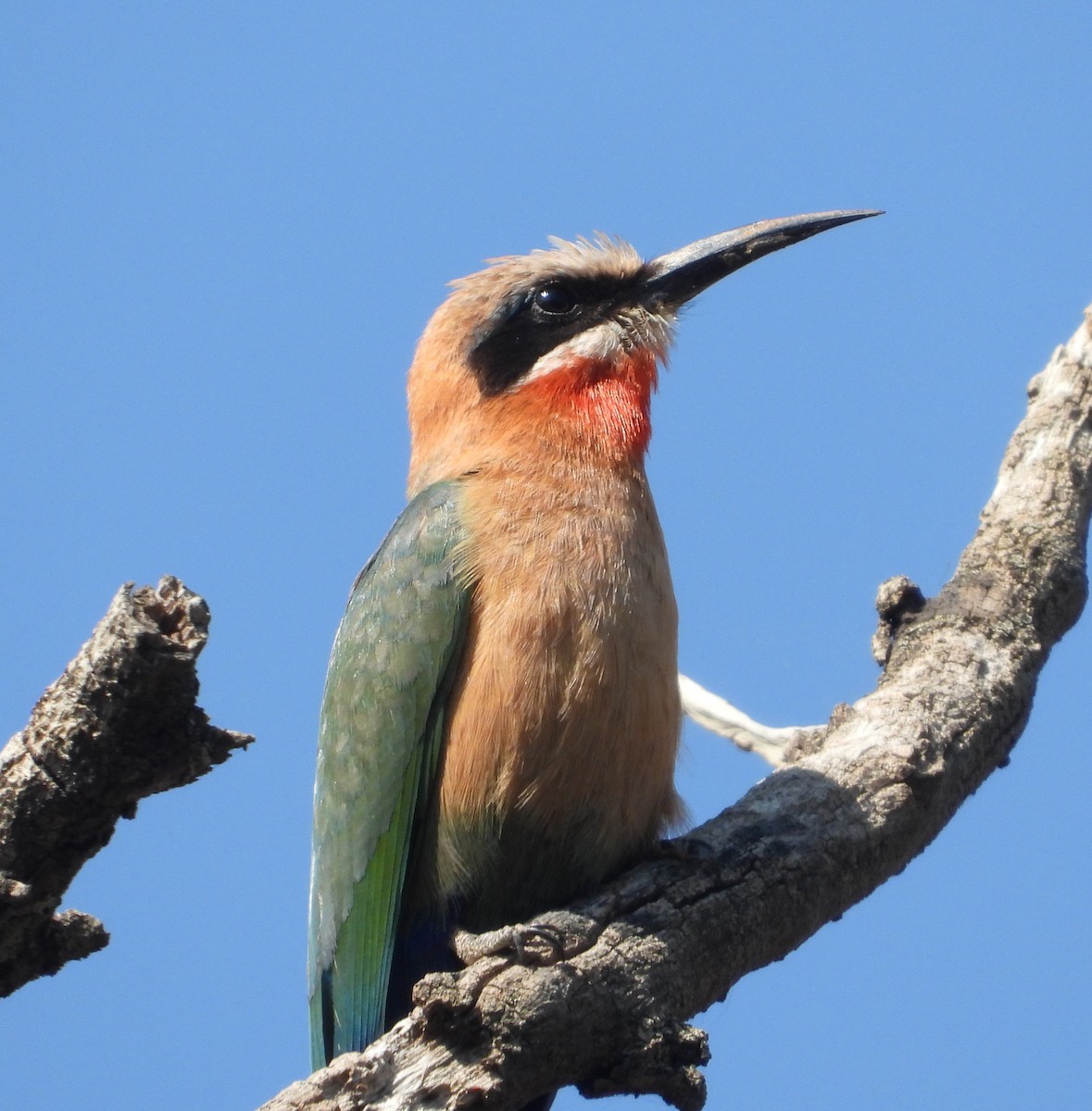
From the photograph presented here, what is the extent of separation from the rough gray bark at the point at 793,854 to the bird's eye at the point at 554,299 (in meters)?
2.19

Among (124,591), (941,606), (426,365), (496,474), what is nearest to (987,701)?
(941,606)

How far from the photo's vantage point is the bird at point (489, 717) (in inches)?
217

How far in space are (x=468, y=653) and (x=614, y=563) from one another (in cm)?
71

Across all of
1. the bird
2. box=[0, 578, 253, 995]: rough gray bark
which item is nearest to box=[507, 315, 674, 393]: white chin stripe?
the bird

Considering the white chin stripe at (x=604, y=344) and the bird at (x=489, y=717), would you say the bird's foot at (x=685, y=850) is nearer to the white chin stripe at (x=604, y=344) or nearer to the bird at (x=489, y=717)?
the bird at (x=489, y=717)

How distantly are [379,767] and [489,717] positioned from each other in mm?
595

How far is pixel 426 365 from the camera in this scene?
741 centimetres

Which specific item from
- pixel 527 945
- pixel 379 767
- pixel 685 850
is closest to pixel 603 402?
pixel 379 767

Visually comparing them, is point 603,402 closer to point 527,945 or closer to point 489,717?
point 489,717

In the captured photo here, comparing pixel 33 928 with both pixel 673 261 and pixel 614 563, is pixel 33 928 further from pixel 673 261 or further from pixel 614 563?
pixel 673 261

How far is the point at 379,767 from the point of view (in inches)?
229

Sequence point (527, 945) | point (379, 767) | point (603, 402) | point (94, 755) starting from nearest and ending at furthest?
1. point (94, 755)
2. point (527, 945)
3. point (379, 767)
4. point (603, 402)

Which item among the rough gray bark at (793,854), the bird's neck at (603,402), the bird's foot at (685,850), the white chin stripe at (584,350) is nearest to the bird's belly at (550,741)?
the bird's foot at (685,850)

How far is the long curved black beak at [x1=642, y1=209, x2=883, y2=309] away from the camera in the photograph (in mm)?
7430
